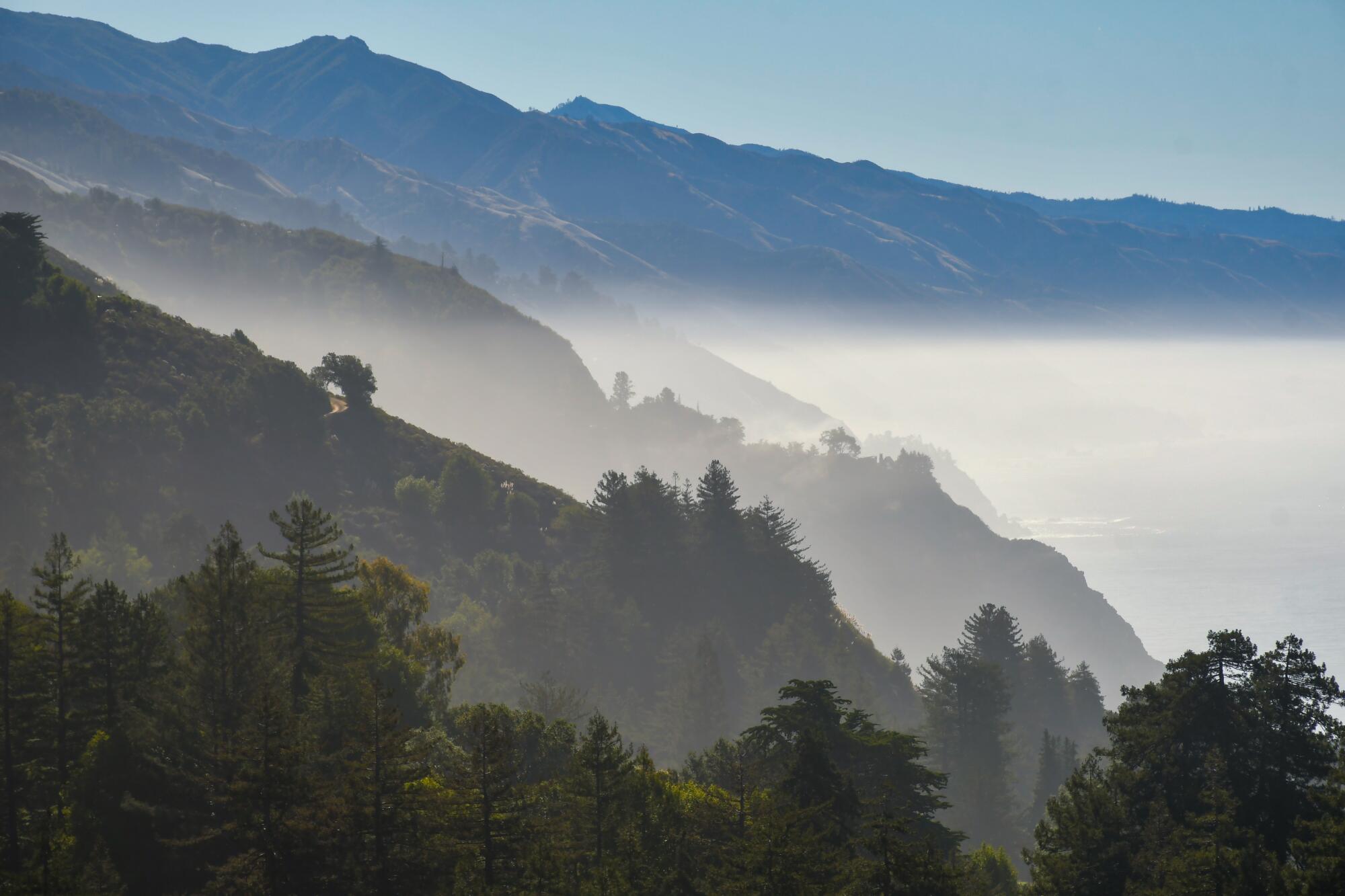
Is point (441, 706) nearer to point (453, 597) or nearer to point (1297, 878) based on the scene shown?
point (1297, 878)

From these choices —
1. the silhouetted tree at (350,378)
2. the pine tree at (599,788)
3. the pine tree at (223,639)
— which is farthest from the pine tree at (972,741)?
the silhouetted tree at (350,378)

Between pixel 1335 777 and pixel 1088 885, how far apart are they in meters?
7.60

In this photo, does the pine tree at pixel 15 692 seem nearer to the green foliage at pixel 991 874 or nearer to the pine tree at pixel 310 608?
the pine tree at pixel 310 608

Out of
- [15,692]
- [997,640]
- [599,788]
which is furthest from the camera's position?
[997,640]

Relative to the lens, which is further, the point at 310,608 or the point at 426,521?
the point at 426,521

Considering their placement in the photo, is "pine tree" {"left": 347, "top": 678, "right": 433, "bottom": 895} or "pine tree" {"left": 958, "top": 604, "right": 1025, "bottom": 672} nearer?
"pine tree" {"left": 347, "top": 678, "right": 433, "bottom": 895}

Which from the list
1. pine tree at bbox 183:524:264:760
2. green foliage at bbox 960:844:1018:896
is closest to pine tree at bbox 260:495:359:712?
pine tree at bbox 183:524:264:760

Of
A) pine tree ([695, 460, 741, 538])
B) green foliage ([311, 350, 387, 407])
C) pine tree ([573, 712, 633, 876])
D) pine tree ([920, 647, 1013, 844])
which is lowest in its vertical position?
pine tree ([920, 647, 1013, 844])

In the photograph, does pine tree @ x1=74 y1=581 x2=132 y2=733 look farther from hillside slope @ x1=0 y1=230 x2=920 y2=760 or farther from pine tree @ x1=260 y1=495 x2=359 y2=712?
hillside slope @ x1=0 y1=230 x2=920 y2=760

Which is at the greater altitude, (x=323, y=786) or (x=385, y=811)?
(x=323, y=786)

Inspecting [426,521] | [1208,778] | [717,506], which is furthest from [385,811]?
[717,506]

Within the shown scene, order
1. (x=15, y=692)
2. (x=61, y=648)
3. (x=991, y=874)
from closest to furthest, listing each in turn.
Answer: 1. (x=15, y=692)
2. (x=61, y=648)
3. (x=991, y=874)

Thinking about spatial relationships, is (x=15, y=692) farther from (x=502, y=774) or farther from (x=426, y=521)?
Answer: (x=426, y=521)

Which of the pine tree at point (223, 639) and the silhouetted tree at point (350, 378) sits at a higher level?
the silhouetted tree at point (350, 378)
